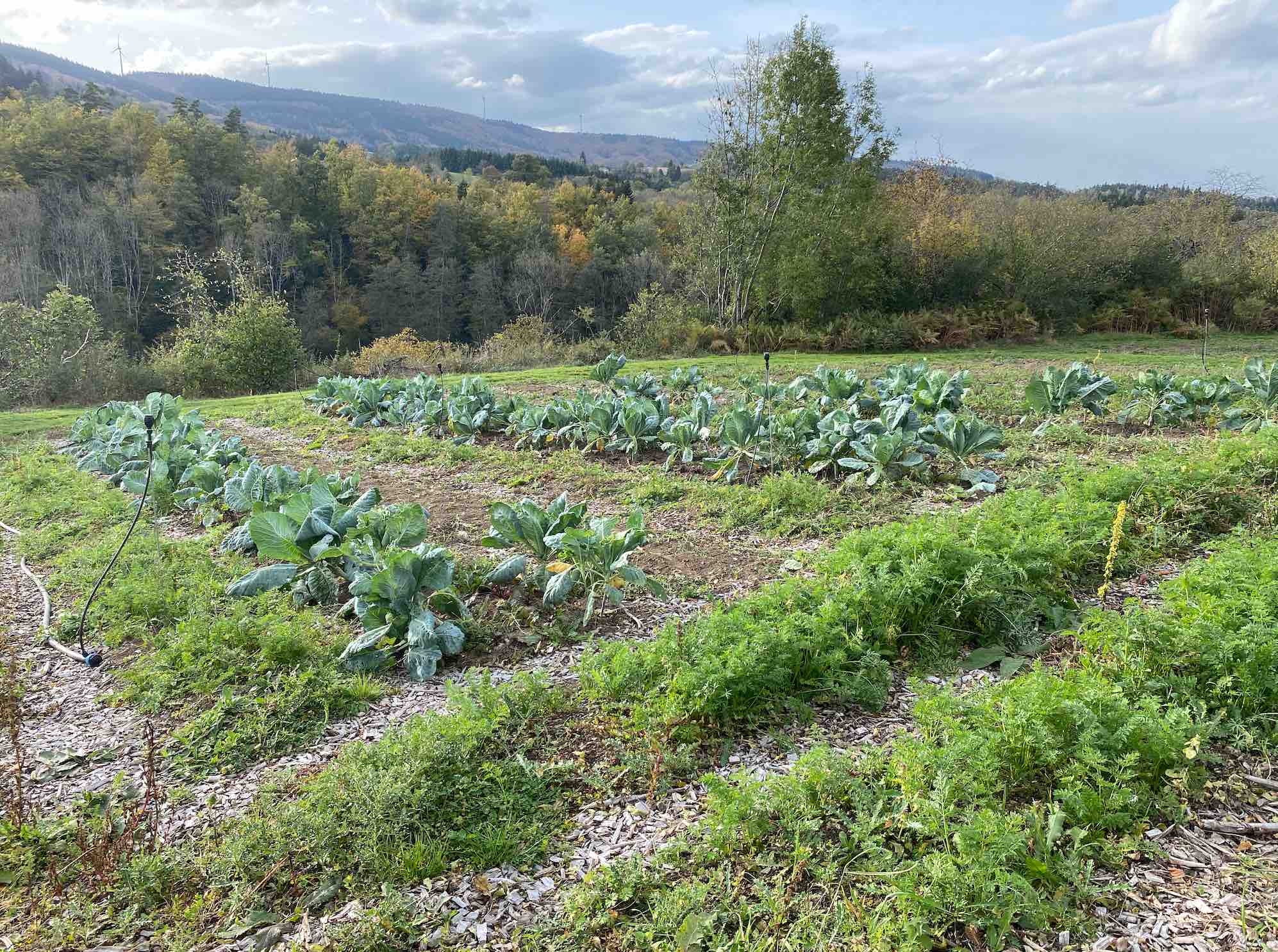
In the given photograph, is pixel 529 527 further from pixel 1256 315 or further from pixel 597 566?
pixel 1256 315

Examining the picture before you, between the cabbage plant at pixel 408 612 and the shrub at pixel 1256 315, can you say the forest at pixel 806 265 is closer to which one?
the shrub at pixel 1256 315

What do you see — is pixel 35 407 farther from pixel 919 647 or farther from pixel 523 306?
pixel 523 306

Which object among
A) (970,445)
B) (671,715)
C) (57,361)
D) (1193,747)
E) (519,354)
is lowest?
(57,361)

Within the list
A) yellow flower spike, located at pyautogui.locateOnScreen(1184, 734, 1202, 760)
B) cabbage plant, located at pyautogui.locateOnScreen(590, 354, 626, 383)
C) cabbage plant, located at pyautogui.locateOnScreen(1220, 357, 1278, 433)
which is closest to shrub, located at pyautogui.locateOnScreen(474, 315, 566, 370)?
cabbage plant, located at pyautogui.locateOnScreen(590, 354, 626, 383)

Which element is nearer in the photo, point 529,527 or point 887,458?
point 529,527

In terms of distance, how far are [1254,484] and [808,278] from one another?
1594 cm

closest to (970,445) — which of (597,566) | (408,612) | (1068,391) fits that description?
(1068,391)

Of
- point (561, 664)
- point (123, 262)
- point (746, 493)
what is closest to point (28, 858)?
point (561, 664)

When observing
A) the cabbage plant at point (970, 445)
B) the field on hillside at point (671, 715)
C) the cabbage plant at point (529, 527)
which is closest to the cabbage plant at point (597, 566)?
the field on hillside at point (671, 715)

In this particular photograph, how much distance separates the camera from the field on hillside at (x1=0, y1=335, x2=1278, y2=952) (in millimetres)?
→ 2400

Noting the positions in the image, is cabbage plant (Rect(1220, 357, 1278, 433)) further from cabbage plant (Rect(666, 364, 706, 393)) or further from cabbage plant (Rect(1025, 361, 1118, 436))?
cabbage plant (Rect(666, 364, 706, 393))

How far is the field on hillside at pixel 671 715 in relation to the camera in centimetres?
240

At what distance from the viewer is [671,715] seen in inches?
125

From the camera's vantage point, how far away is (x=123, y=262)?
50.9 m
